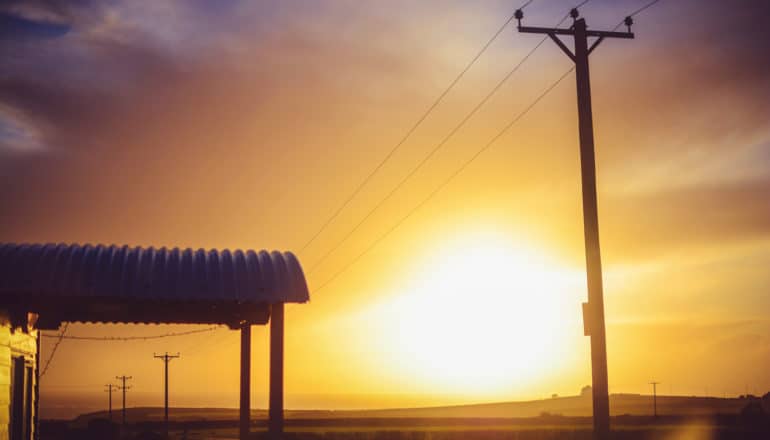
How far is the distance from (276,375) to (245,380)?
635cm

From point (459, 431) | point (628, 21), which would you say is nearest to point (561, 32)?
point (628, 21)

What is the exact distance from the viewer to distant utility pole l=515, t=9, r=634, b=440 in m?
18.0

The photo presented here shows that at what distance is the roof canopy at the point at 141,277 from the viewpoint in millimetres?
19875

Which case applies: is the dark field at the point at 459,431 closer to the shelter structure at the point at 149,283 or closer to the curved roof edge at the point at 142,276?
the shelter structure at the point at 149,283

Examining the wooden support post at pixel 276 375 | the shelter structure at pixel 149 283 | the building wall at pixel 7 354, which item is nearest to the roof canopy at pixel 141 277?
the shelter structure at pixel 149 283

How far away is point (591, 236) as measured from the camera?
18.4 metres

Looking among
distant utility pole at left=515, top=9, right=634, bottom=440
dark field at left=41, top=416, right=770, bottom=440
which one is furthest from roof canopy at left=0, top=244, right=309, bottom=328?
dark field at left=41, top=416, right=770, bottom=440

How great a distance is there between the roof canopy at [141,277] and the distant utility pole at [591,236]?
6.34 metres

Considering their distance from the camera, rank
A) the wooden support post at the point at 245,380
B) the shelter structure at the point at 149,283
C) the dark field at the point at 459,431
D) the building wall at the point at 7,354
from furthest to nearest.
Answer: the dark field at the point at 459,431, the wooden support post at the point at 245,380, the building wall at the point at 7,354, the shelter structure at the point at 149,283

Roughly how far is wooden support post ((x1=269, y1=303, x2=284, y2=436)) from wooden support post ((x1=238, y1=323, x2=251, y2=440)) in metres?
5.22

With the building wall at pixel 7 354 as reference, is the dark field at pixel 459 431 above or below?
below

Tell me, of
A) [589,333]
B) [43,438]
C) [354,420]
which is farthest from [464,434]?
[589,333]

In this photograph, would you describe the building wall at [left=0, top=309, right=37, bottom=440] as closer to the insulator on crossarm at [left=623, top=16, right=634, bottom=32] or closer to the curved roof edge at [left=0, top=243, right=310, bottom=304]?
the curved roof edge at [left=0, top=243, right=310, bottom=304]

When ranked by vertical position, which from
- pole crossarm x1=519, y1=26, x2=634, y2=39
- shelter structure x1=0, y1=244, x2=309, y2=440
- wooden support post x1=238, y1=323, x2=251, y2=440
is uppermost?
pole crossarm x1=519, y1=26, x2=634, y2=39
